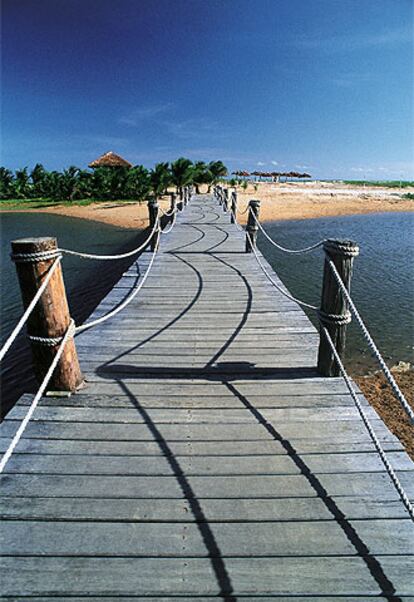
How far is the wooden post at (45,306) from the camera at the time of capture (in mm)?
2369

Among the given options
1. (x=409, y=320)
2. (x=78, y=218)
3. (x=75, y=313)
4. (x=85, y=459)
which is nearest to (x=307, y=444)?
(x=85, y=459)

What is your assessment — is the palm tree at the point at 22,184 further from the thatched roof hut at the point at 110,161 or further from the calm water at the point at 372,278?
the calm water at the point at 372,278

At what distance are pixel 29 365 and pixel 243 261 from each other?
5408 mm

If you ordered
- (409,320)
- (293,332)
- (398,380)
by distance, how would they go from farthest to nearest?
(409,320), (398,380), (293,332)

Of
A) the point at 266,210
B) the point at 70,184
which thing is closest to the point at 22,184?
the point at 70,184

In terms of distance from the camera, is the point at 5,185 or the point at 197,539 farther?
the point at 5,185

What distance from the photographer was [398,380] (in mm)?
6184

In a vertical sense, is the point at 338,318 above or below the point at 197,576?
above

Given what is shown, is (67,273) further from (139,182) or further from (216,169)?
(216,169)

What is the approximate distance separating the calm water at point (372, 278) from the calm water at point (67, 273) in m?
6.91

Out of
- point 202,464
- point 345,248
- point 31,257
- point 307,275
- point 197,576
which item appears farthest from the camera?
point 307,275

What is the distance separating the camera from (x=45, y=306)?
2.48 meters

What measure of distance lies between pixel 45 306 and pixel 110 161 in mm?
50262

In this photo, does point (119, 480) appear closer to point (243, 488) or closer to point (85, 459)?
point (85, 459)
